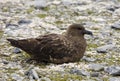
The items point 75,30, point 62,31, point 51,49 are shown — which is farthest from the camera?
point 62,31

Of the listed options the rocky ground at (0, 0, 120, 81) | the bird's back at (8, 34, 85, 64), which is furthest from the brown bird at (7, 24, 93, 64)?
the rocky ground at (0, 0, 120, 81)

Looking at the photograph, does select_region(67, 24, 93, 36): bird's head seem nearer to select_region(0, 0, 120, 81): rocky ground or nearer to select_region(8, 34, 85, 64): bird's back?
select_region(8, 34, 85, 64): bird's back

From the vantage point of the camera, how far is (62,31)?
15133 mm

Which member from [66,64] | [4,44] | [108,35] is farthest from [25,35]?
[66,64]

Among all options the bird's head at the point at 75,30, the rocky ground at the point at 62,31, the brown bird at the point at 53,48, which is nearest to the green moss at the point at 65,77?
the rocky ground at the point at 62,31

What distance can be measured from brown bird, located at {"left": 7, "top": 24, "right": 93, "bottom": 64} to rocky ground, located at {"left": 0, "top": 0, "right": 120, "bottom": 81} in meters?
0.22

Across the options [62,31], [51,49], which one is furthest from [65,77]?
[62,31]

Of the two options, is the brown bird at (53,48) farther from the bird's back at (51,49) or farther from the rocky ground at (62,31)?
the rocky ground at (62,31)

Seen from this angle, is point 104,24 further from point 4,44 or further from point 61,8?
point 4,44

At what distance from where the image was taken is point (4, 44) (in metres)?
13.2

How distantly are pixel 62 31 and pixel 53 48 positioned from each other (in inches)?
139

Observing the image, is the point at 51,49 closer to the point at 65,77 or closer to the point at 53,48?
the point at 53,48

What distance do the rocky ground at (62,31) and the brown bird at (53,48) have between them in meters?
0.22

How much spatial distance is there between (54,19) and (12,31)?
7.31 ft
